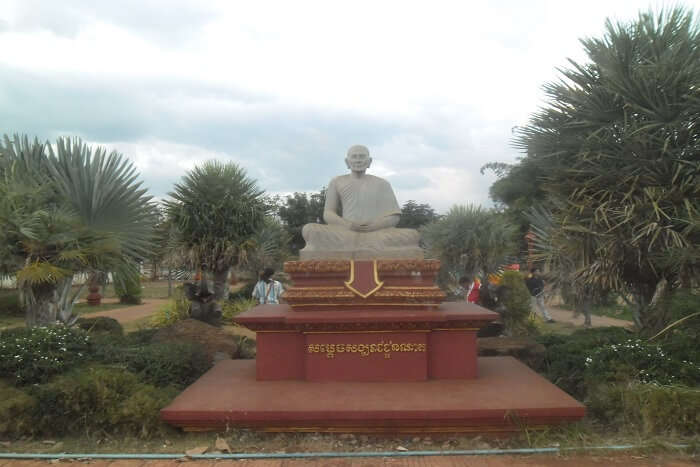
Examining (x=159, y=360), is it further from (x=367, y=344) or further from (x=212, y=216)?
(x=212, y=216)

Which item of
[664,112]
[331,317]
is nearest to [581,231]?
[664,112]

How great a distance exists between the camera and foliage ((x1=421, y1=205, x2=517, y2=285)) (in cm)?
1262

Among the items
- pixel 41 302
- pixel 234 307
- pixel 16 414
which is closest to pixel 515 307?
pixel 234 307

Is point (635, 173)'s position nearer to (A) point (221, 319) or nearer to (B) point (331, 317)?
(B) point (331, 317)

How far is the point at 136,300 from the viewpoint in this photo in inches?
830

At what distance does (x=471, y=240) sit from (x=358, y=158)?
631cm

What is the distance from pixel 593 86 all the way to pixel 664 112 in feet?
3.68

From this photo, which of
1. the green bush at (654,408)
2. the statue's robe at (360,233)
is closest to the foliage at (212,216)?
the statue's robe at (360,233)

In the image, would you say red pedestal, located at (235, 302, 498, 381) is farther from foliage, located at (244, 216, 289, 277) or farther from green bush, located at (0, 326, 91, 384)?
foliage, located at (244, 216, 289, 277)

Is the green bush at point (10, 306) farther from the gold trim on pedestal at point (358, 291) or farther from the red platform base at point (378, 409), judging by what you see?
the gold trim on pedestal at point (358, 291)

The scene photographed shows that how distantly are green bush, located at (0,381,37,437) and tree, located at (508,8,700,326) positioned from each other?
21.6 ft

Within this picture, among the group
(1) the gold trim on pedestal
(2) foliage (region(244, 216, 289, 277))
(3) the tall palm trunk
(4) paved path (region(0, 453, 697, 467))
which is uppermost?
(2) foliage (region(244, 216, 289, 277))

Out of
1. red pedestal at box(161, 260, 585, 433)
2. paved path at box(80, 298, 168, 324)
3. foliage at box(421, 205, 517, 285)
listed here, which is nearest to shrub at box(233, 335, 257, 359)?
red pedestal at box(161, 260, 585, 433)

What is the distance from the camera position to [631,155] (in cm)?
698
